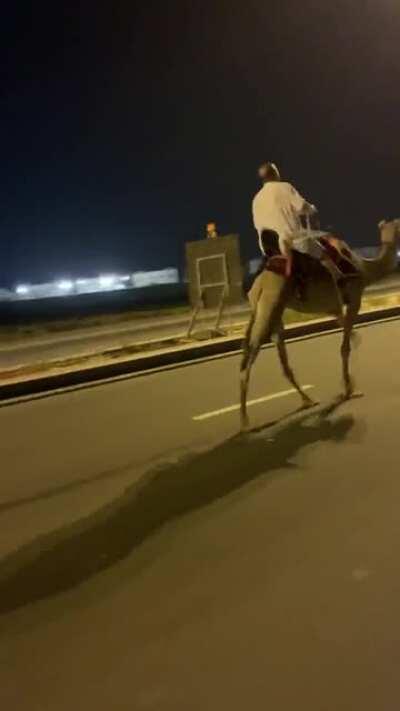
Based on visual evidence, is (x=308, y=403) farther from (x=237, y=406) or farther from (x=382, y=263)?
(x=382, y=263)

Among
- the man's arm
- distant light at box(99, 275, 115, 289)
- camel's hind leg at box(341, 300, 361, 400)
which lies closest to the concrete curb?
camel's hind leg at box(341, 300, 361, 400)

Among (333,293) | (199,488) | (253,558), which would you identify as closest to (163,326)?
(333,293)

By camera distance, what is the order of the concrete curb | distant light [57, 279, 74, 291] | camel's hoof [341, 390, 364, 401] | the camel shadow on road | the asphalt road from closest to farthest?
the asphalt road
the camel shadow on road
camel's hoof [341, 390, 364, 401]
the concrete curb
distant light [57, 279, 74, 291]

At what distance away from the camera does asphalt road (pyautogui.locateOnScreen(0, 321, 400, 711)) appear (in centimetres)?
402

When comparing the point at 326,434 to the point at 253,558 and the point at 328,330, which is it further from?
the point at 328,330

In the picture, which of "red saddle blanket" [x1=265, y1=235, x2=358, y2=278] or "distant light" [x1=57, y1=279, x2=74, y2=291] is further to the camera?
"distant light" [x1=57, y1=279, x2=74, y2=291]

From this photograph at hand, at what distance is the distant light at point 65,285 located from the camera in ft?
240

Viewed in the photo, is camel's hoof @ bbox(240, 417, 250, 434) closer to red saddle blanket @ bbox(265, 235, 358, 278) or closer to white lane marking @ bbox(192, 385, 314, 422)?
white lane marking @ bbox(192, 385, 314, 422)

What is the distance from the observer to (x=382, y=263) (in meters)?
10.4

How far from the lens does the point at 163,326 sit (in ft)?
76.8

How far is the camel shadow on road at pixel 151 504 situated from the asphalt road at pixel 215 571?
2 cm

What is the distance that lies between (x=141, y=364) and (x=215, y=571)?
892 cm

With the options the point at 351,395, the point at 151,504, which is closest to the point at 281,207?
the point at 351,395

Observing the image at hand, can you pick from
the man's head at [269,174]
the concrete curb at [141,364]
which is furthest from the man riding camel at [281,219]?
the concrete curb at [141,364]
